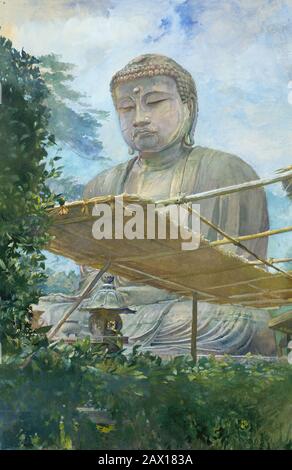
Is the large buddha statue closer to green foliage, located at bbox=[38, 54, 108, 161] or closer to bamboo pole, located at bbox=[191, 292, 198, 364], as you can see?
bamboo pole, located at bbox=[191, 292, 198, 364]

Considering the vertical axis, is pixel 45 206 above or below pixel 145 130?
below

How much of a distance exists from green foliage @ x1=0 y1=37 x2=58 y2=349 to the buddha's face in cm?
173

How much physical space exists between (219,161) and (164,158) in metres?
0.59

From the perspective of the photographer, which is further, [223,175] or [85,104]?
[223,175]

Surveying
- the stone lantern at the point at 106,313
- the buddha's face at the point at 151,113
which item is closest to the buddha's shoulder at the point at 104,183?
the buddha's face at the point at 151,113

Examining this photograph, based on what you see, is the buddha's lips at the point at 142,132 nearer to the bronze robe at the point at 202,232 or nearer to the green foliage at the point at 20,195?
the bronze robe at the point at 202,232

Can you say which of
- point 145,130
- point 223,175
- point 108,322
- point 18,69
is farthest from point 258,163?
point 18,69

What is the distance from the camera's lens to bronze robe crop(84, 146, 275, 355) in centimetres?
500

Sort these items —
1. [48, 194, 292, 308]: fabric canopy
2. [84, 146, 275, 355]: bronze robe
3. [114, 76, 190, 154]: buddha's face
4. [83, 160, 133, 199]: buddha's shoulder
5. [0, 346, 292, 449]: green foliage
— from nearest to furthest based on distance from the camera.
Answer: [0, 346, 292, 449]: green foliage → [48, 194, 292, 308]: fabric canopy → [83, 160, 133, 199]: buddha's shoulder → [84, 146, 275, 355]: bronze robe → [114, 76, 190, 154]: buddha's face

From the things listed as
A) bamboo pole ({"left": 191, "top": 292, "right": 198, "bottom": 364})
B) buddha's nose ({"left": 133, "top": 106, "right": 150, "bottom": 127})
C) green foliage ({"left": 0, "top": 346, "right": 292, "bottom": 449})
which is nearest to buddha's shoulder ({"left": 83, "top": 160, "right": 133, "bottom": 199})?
buddha's nose ({"left": 133, "top": 106, "right": 150, "bottom": 127})

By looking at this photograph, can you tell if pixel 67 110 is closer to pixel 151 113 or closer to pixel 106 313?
pixel 151 113
